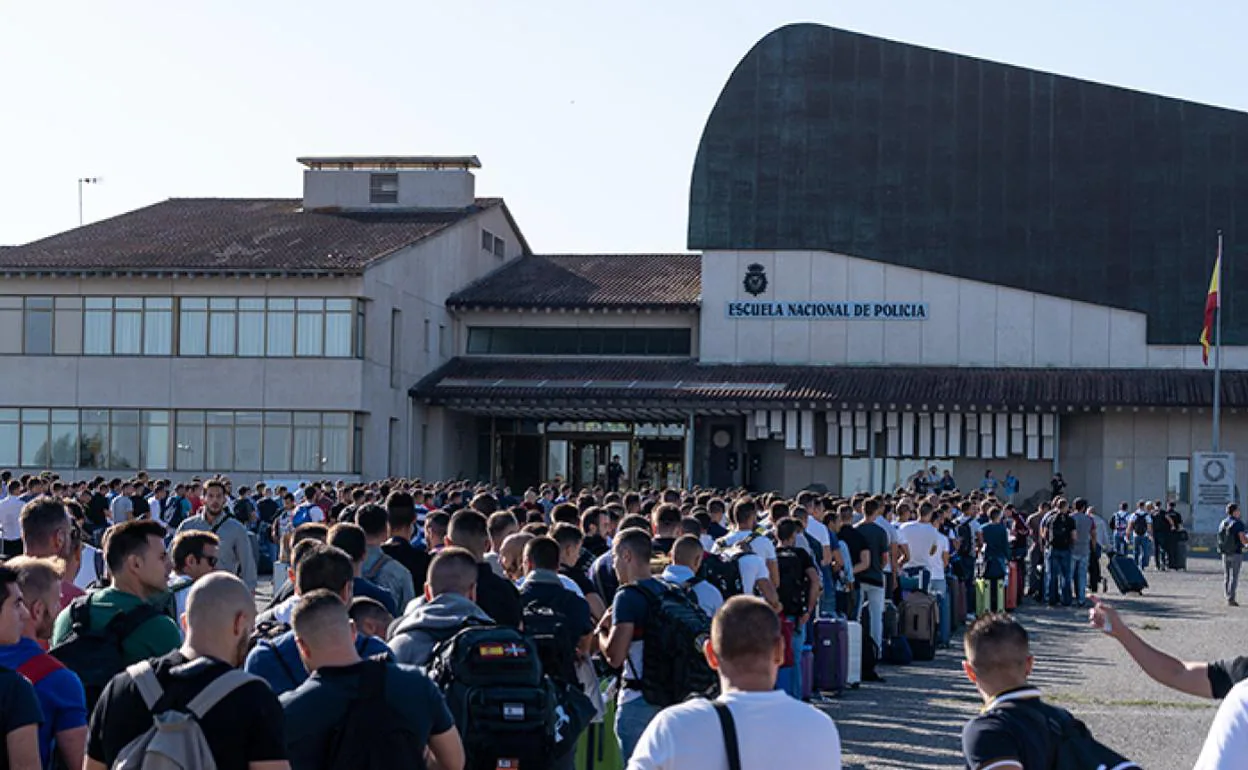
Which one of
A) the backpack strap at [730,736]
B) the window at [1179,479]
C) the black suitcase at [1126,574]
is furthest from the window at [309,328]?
the backpack strap at [730,736]

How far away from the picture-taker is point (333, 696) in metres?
5.79

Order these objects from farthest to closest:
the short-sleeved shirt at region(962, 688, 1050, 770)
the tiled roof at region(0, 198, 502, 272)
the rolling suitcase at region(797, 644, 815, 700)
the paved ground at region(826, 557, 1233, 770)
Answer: the tiled roof at region(0, 198, 502, 272)
the rolling suitcase at region(797, 644, 815, 700)
the paved ground at region(826, 557, 1233, 770)
the short-sleeved shirt at region(962, 688, 1050, 770)

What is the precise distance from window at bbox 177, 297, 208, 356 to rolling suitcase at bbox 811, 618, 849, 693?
35.7m

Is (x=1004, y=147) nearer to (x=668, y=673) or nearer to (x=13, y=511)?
(x=13, y=511)

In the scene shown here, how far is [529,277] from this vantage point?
58594 millimetres

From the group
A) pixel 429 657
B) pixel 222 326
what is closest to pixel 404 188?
pixel 222 326

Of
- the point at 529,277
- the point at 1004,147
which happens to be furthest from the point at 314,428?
the point at 1004,147

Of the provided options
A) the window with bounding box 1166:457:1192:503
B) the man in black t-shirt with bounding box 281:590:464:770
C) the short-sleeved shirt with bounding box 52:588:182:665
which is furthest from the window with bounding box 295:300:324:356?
the man in black t-shirt with bounding box 281:590:464:770

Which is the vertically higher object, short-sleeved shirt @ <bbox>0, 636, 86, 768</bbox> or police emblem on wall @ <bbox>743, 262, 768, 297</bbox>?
police emblem on wall @ <bbox>743, 262, 768, 297</bbox>

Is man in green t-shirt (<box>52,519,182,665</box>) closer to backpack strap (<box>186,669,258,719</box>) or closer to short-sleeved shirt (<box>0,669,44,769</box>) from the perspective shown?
short-sleeved shirt (<box>0,669,44,769</box>)

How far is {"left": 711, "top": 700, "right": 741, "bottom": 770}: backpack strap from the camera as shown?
506 centimetres

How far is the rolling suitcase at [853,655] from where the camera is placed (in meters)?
17.4

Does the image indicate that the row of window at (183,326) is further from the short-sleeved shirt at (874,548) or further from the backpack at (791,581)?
the backpack at (791,581)

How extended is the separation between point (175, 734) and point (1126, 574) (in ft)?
86.3
